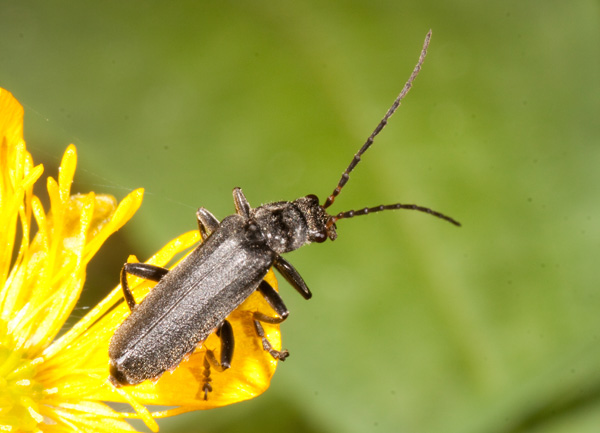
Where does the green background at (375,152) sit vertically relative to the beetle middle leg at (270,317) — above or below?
above

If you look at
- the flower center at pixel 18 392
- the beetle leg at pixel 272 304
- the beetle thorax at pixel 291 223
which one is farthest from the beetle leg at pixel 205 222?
the flower center at pixel 18 392

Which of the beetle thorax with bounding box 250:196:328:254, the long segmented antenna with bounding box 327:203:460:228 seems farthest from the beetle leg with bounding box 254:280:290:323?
the long segmented antenna with bounding box 327:203:460:228

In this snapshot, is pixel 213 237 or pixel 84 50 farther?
pixel 84 50

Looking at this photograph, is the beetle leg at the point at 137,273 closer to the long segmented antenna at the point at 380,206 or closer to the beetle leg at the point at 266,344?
the beetle leg at the point at 266,344

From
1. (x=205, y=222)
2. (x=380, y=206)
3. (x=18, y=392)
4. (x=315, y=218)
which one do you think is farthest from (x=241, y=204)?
(x=18, y=392)

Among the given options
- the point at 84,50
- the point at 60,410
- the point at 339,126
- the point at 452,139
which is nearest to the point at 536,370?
the point at 452,139

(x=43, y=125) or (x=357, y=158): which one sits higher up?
(x=357, y=158)

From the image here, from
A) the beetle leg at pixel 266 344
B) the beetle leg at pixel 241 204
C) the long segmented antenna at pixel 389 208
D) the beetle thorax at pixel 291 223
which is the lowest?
the beetle leg at pixel 266 344

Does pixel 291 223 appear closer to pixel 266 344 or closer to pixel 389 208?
pixel 389 208

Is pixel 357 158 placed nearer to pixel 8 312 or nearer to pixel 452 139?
pixel 452 139
